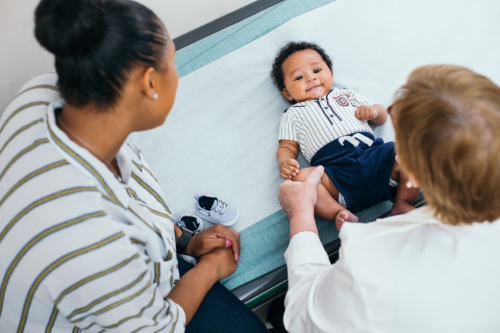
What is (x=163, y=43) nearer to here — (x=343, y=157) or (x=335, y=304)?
(x=335, y=304)

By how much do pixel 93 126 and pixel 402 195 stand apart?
→ 117 centimetres

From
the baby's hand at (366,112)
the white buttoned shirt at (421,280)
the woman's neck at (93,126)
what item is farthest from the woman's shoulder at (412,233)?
the baby's hand at (366,112)

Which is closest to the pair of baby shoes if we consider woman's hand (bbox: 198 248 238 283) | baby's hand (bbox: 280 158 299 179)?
woman's hand (bbox: 198 248 238 283)

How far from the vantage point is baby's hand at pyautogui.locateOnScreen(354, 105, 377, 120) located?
1.44 m

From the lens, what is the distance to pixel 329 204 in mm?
1294

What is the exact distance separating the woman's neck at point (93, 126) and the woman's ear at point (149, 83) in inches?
3.3

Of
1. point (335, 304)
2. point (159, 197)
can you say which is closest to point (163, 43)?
point (159, 197)

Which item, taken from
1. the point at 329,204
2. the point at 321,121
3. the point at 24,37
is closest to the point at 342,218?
Result: the point at 329,204

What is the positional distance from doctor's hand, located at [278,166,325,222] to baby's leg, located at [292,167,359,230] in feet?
0.17

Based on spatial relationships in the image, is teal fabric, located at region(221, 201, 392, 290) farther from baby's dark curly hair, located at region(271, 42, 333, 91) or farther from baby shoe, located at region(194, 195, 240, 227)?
baby's dark curly hair, located at region(271, 42, 333, 91)

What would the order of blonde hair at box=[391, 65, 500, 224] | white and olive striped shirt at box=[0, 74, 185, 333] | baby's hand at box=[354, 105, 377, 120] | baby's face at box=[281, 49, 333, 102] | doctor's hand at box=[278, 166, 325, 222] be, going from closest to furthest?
blonde hair at box=[391, 65, 500, 224]
white and olive striped shirt at box=[0, 74, 185, 333]
doctor's hand at box=[278, 166, 325, 222]
baby's hand at box=[354, 105, 377, 120]
baby's face at box=[281, 49, 333, 102]

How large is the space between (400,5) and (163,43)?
61.7 inches

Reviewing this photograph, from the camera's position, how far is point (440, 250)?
679mm

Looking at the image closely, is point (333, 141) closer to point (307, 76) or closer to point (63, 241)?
point (307, 76)
